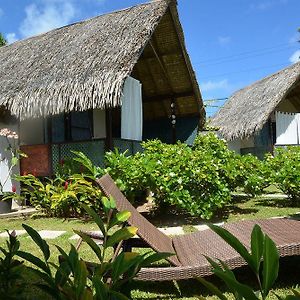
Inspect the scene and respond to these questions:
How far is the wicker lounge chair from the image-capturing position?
2582 millimetres

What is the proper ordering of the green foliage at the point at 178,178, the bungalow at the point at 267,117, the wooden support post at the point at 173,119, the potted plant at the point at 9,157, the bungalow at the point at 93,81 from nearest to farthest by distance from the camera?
the green foliage at the point at 178,178 → the bungalow at the point at 93,81 → the potted plant at the point at 9,157 → the wooden support post at the point at 173,119 → the bungalow at the point at 267,117

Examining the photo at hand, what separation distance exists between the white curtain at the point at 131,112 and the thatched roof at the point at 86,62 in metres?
0.75

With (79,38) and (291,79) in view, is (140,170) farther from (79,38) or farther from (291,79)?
(291,79)

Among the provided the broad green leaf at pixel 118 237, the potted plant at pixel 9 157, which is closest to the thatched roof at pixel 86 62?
the potted plant at pixel 9 157

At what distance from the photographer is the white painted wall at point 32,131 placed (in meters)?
8.80

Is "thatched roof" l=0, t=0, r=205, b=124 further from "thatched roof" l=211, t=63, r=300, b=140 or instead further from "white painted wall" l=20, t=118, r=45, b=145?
"thatched roof" l=211, t=63, r=300, b=140

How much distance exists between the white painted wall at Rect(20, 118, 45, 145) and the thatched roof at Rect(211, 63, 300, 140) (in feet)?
27.9

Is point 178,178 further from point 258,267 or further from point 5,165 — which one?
point 258,267

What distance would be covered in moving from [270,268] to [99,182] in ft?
8.11

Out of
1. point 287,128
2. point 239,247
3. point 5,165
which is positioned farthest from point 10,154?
point 287,128

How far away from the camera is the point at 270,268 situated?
68 centimetres

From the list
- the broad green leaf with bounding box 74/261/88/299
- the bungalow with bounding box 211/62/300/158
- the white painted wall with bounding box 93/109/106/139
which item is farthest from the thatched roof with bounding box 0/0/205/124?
the broad green leaf with bounding box 74/261/88/299

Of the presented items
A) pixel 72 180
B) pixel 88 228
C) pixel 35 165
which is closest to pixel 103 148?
pixel 72 180

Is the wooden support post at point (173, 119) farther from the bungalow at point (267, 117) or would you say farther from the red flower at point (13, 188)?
the red flower at point (13, 188)
